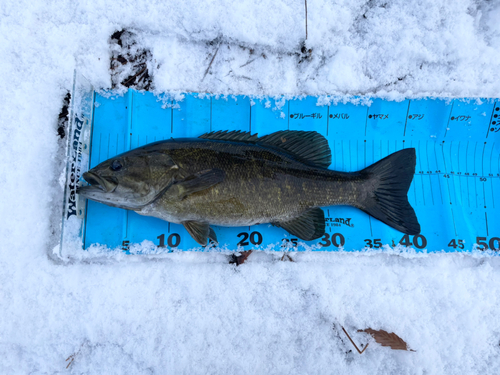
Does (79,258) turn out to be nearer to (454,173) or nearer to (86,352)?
(86,352)

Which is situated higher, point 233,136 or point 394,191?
point 233,136

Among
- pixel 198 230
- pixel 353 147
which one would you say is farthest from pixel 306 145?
pixel 198 230

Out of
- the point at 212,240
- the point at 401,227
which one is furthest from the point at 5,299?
the point at 401,227

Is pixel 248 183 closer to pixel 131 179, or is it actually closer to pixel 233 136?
pixel 233 136

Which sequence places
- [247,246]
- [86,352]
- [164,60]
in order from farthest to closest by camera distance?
[164,60]
[247,246]
[86,352]

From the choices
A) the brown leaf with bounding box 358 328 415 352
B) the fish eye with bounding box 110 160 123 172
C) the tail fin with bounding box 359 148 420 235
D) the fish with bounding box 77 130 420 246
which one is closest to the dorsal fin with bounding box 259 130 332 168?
the fish with bounding box 77 130 420 246

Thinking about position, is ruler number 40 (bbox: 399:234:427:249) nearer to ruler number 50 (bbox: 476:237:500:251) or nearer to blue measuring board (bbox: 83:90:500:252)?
blue measuring board (bbox: 83:90:500:252)

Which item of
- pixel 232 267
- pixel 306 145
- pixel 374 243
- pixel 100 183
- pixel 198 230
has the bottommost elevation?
pixel 232 267
